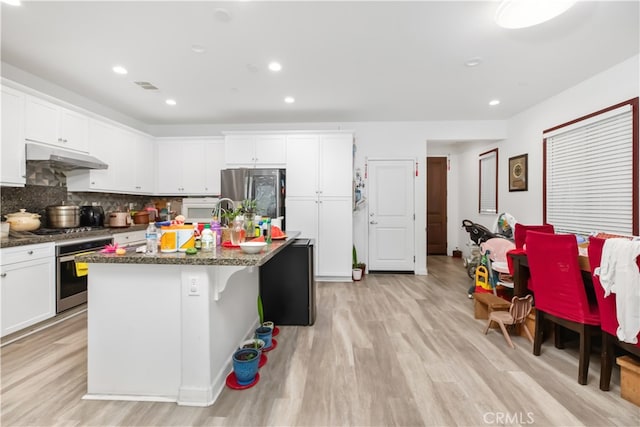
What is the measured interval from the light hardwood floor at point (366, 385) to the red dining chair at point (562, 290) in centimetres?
31

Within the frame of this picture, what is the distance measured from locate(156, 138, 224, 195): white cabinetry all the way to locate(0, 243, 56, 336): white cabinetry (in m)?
2.14

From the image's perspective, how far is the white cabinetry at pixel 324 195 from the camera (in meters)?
4.39

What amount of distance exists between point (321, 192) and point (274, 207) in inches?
31.2

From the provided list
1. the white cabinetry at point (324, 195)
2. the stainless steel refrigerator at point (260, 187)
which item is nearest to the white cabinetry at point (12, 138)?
the stainless steel refrigerator at point (260, 187)

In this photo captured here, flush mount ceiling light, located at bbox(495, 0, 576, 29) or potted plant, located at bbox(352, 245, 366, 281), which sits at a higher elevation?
flush mount ceiling light, located at bbox(495, 0, 576, 29)

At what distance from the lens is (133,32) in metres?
2.30

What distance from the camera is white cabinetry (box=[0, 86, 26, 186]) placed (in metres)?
2.56

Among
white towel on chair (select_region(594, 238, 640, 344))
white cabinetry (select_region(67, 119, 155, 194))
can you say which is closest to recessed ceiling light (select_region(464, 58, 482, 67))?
white towel on chair (select_region(594, 238, 640, 344))

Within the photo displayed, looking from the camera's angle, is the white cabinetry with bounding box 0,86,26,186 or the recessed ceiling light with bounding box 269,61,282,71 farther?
the recessed ceiling light with bounding box 269,61,282,71

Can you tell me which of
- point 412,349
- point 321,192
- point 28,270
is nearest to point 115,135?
point 28,270

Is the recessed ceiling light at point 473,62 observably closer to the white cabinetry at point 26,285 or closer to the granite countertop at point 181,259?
the granite countertop at point 181,259

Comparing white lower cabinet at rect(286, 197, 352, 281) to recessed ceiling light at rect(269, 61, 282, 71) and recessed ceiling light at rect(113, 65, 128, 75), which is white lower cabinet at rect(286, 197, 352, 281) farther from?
recessed ceiling light at rect(113, 65, 128, 75)

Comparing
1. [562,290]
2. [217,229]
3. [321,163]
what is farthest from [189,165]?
[562,290]

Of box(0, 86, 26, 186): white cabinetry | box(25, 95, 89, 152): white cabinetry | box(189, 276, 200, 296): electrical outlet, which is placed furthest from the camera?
box(25, 95, 89, 152): white cabinetry
